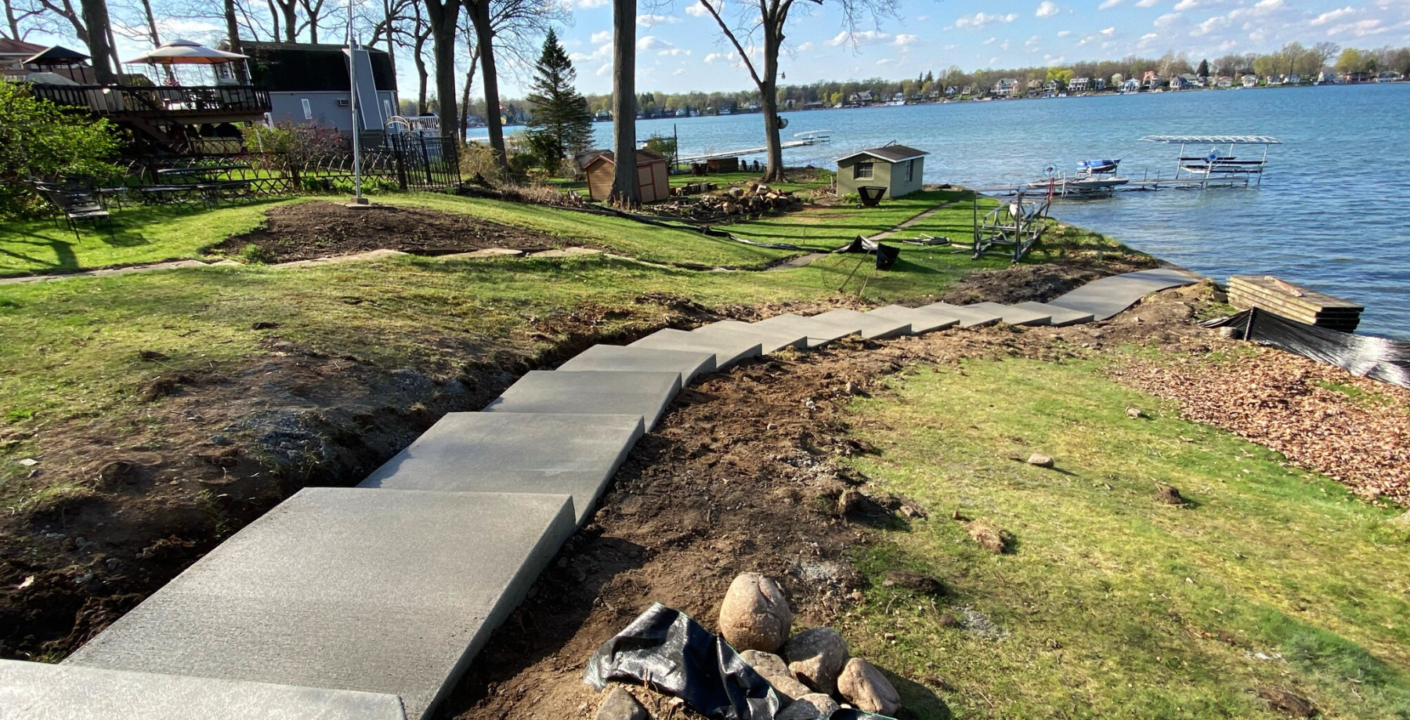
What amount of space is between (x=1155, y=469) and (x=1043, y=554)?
276 centimetres

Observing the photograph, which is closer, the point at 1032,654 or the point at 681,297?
the point at 1032,654

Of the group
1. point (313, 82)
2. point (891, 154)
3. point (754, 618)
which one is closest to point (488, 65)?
point (313, 82)

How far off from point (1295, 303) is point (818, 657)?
15.0 meters

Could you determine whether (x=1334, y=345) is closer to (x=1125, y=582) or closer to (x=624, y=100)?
(x=1125, y=582)

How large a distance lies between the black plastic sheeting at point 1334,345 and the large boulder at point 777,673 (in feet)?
38.3

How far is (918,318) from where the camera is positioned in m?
11.5

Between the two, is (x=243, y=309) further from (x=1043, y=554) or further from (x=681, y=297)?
(x=1043, y=554)

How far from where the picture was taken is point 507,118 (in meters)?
133

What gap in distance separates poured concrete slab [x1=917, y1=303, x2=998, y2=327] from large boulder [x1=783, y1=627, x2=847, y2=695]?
9748mm

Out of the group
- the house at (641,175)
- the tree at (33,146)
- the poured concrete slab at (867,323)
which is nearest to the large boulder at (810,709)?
the poured concrete slab at (867,323)

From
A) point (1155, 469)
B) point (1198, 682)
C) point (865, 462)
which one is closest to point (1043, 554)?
point (1198, 682)

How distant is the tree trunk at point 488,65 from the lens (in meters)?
29.0

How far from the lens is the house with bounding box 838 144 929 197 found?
31.3 meters

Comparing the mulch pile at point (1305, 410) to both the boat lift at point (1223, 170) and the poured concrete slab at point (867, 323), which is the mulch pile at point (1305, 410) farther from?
the boat lift at point (1223, 170)
